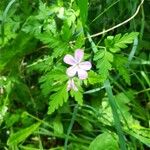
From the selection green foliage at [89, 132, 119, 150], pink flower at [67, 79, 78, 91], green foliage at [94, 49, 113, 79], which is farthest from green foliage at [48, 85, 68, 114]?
green foliage at [89, 132, 119, 150]

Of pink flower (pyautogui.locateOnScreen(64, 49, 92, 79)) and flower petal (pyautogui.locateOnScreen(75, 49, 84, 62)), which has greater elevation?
flower petal (pyautogui.locateOnScreen(75, 49, 84, 62))

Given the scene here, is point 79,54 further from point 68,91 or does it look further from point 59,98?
point 68,91

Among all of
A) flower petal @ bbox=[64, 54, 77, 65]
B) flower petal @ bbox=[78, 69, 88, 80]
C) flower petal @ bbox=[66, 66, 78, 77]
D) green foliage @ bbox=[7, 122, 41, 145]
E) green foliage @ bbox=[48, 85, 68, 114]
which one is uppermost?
flower petal @ bbox=[64, 54, 77, 65]

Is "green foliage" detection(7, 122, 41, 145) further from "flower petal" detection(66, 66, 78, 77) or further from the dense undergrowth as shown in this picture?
"flower petal" detection(66, 66, 78, 77)

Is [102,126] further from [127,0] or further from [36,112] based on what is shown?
[127,0]

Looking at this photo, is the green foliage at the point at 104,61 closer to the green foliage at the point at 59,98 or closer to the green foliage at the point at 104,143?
the green foliage at the point at 59,98

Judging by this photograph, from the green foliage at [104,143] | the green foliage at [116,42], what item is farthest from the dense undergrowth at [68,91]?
the green foliage at [116,42]

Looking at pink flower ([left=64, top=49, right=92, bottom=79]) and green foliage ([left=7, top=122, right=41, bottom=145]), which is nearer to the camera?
pink flower ([left=64, top=49, right=92, bottom=79])

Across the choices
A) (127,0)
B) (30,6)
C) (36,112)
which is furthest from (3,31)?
(127,0)

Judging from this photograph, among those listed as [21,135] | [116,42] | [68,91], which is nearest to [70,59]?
[116,42]

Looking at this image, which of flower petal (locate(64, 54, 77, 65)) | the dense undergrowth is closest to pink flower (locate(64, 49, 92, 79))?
flower petal (locate(64, 54, 77, 65))
